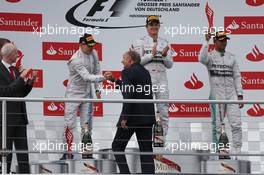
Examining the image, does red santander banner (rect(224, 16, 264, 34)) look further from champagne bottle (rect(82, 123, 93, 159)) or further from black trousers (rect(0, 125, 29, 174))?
black trousers (rect(0, 125, 29, 174))

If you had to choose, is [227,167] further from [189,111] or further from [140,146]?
[189,111]

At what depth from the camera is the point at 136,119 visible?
13195 mm

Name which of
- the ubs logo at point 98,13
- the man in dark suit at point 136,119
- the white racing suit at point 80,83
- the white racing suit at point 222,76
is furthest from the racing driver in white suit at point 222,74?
the man in dark suit at point 136,119

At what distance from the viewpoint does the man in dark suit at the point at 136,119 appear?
13039mm

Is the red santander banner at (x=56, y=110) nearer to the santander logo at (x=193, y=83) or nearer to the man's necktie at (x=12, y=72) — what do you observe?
the santander logo at (x=193, y=83)

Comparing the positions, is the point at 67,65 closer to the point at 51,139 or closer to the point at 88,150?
the point at 51,139

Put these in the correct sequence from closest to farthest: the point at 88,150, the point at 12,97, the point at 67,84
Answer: the point at 12,97 → the point at 88,150 → the point at 67,84

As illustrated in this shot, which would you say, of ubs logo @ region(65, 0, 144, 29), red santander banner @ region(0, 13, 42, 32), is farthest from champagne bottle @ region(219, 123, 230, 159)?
red santander banner @ region(0, 13, 42, 32)

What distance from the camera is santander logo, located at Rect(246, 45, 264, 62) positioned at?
16266 mm

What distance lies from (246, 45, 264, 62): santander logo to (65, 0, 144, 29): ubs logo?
174 centimetres

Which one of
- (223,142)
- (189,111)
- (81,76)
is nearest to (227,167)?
(223,142)

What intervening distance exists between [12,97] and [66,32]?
348cm

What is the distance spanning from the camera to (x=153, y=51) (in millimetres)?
15094

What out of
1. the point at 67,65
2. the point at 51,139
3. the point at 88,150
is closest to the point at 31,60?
the point at 67,65
